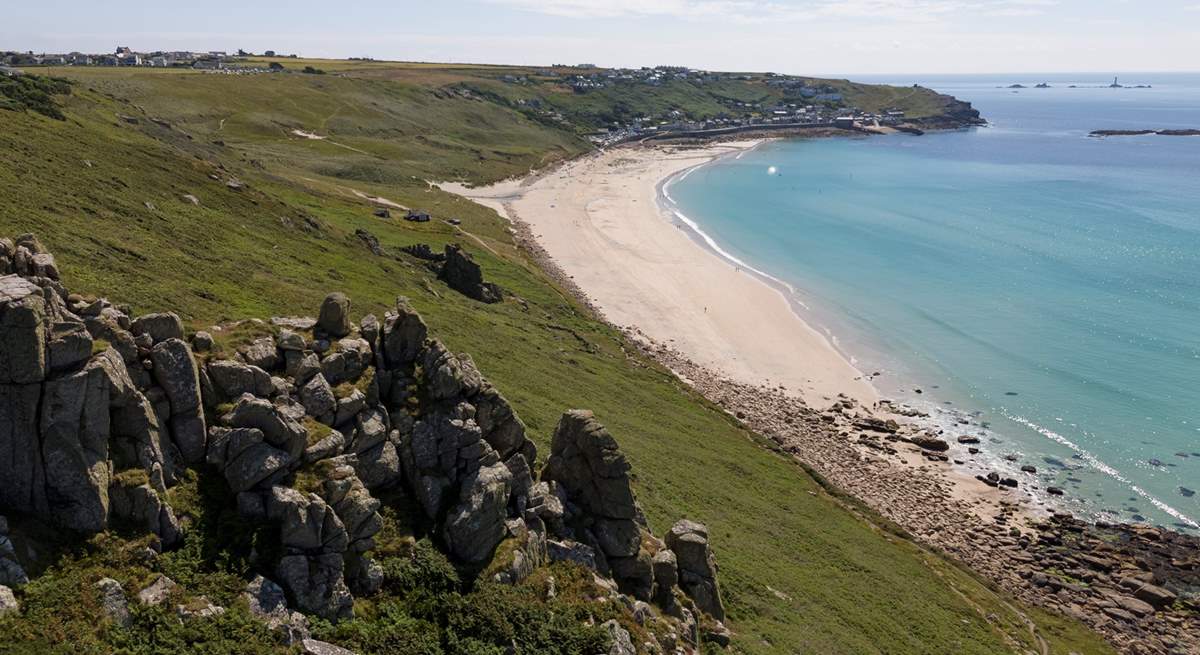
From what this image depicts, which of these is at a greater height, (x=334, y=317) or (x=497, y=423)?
(x=334, y=317)

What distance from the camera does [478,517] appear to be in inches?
1032

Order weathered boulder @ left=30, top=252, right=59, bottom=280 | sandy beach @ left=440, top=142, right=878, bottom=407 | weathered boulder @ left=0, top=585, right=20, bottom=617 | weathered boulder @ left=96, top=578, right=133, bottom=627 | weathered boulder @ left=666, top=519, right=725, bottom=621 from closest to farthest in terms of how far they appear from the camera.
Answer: weathered boulder @ left=0, top=585, right=20, bottom=617 < weathered boulder @ left=96, top=578, right=133, bottom=627 < weathered boulder @ left=30, top=252, right=59, bottom=280 < weathered boulder @ left=666, top=519, right=725, bottom=621 < sandy beach @ left=440, top=142, right=878, bottom=407

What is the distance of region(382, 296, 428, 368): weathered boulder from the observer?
2938 centimetres

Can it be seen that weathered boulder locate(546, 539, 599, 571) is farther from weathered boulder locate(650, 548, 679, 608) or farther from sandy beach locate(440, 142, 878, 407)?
sandy beach locate(440, 142, 878, 407)

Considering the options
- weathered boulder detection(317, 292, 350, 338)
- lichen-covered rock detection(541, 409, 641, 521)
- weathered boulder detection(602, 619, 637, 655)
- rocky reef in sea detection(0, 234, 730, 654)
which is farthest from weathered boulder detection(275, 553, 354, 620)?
lichen-covered rock detection(541, 409, 641, 521)

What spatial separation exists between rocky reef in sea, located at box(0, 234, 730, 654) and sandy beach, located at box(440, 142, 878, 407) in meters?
52.2

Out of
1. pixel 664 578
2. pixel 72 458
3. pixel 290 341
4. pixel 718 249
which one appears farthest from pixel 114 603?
pixel 718 249

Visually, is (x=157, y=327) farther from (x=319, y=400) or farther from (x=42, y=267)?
(x=319, y=400)

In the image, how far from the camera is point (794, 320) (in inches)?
4035

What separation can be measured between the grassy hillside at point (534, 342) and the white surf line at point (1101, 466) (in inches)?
950

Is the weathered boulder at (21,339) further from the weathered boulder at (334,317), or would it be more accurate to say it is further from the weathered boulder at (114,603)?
the weathered boulder at (334,317)

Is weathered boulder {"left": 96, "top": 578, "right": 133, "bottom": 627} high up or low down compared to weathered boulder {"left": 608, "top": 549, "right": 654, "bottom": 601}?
up

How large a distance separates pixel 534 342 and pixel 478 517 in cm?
4228

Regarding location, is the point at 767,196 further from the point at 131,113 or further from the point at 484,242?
the point at 131,113
